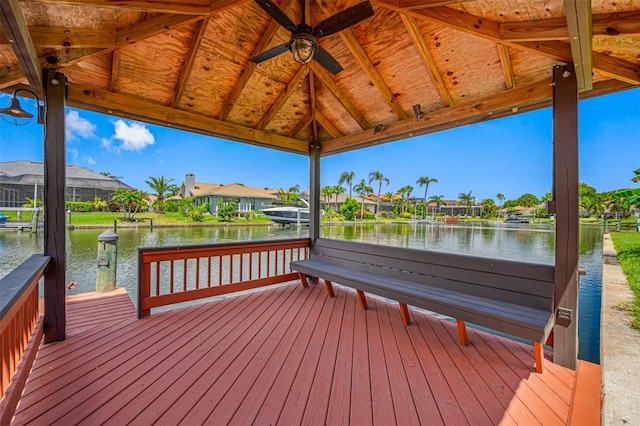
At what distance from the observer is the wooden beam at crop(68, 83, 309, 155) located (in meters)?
2.74

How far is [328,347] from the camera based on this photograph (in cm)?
246

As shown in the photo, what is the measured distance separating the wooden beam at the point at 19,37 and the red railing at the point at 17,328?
1.43m

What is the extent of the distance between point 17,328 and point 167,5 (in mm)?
2469

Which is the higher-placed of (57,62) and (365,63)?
(365,63)

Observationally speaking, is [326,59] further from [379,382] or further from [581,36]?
[379,382]

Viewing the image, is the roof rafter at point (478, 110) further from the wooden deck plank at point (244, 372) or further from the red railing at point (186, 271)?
the wooden deck plank at point (244, 372)

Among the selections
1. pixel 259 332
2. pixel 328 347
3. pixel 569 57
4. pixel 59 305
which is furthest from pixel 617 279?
pixel 59 305

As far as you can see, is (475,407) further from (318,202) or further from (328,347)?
(318,202)

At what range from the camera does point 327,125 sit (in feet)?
14.1

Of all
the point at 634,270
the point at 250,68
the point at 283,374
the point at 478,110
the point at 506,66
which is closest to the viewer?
the point at 283,374

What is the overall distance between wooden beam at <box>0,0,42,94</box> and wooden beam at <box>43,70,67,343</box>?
0.52ft

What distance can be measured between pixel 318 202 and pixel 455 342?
2.91 m

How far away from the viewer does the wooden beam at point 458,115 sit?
2504 millimetres

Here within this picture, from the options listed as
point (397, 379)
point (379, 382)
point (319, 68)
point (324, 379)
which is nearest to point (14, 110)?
point (319, 68)
